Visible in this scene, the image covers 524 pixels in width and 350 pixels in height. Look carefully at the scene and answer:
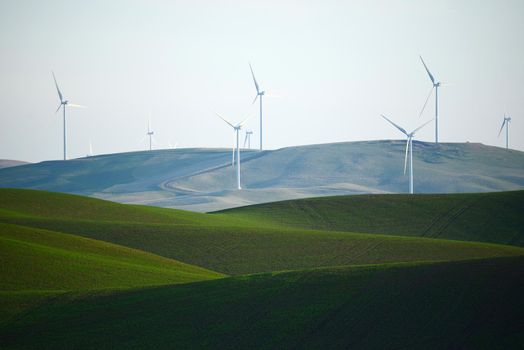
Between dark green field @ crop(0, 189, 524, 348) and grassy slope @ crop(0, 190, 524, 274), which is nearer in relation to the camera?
dark green field @ crop(0, 189, 524, 348)

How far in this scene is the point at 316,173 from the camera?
140375mm

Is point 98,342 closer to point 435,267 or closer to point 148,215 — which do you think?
point 435,267

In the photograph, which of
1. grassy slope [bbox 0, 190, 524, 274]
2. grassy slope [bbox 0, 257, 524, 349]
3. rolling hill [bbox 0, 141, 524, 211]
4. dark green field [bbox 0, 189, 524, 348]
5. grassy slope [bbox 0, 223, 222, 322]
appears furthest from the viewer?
rolling hill [bbox 0, 141, 524, 211]

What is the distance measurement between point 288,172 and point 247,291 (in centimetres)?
12007

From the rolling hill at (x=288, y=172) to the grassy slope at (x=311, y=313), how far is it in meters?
86.0

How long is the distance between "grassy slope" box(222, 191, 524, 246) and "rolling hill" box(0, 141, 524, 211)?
56.6 meters

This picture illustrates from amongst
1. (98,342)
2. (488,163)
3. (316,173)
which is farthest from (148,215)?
(488,163)

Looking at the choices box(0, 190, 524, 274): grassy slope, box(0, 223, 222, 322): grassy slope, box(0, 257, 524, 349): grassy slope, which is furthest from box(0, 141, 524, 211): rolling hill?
box(0, 257, 524, 349): grassy slope

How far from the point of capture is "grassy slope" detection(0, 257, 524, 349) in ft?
60.3

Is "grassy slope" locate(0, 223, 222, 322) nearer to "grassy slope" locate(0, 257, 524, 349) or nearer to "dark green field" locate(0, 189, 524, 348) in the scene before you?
"dark green field" locate(0, 189, 524, 348)

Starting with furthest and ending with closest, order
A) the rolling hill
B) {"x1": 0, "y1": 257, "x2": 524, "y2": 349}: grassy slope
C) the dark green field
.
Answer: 1. the rolling hill
2. the dark green field
3. {"x1": 0, "y1": 257, "x2": 524, "y2": 349}: grassy slope

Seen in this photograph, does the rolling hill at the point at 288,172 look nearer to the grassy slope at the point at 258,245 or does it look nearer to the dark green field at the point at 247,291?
the grassy slope at the point at 258,245

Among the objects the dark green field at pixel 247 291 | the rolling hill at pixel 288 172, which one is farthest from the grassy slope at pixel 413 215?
the rolling hill at pixel 288 172

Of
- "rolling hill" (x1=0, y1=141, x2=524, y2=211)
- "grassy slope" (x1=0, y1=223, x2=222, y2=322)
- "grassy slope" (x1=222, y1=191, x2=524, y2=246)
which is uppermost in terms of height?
"grassy slope" (x1=0, y1=223, x2=222, y2=322)
